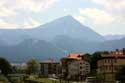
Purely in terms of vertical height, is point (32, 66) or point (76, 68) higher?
point (32, 66)

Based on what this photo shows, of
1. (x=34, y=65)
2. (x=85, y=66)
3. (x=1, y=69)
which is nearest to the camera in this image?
(x=85, y=66)

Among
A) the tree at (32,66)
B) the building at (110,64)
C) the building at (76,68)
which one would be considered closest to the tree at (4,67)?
the tree at (32,66)

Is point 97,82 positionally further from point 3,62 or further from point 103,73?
point 3,62

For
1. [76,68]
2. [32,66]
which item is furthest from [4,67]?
[76,68]

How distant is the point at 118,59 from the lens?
292ft

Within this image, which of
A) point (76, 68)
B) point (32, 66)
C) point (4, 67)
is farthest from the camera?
point (32, 66)

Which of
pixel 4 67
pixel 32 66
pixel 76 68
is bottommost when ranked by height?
pixel 76 68

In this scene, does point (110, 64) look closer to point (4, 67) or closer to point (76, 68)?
point (76, 68)

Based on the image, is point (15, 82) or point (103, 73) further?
point (15, 82)

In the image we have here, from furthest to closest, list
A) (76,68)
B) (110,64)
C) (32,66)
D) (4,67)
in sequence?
(32,66) → (4,67) → (76,68) → (110,64)

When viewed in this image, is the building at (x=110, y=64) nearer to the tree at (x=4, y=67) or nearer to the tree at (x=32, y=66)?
the tree at (x=4, y=67)

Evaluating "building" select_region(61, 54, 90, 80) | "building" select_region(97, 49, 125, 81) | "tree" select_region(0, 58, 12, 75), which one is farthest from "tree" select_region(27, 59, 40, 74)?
"building" select_region(97, 49, 125, 81)

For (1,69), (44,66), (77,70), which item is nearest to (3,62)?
(1,69)

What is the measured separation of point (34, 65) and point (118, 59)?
171ft
